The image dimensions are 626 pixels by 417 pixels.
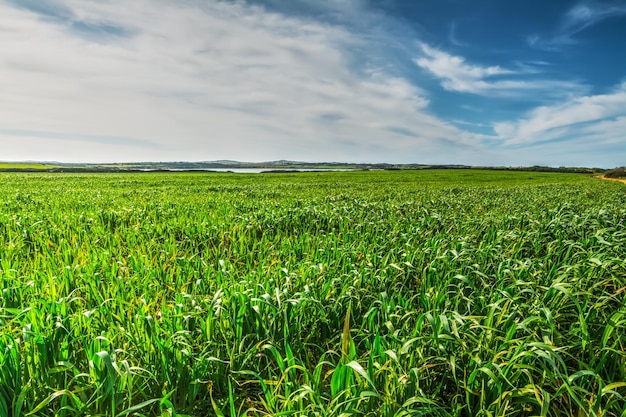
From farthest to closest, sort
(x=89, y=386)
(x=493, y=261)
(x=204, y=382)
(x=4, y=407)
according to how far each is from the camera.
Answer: (x=493, y=261)
(x=204, y=382)
(x=89, y=386)
(x=4, y=407)

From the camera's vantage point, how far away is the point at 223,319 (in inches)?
128

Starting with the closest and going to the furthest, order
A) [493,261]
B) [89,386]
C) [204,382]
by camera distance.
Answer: [89,386] < [204,382] < [493,261]

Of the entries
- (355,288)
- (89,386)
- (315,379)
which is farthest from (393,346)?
(89,386)

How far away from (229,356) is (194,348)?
495 millimetres

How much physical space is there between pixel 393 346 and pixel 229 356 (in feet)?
4.79

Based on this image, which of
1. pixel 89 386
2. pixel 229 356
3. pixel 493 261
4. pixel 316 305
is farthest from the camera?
pixel 493 261

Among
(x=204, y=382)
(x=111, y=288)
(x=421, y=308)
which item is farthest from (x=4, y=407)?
(x=421, y=308)

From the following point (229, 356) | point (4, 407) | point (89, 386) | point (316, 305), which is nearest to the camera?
point (4, 407)

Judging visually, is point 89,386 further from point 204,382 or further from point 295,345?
point 295,345

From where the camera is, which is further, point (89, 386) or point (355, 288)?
point (355, 288)

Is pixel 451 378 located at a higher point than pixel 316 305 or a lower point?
lower

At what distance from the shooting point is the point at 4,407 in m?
2.04

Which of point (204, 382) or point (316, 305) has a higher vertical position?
point (316, 305)

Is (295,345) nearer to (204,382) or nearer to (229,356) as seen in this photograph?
(229,356)
